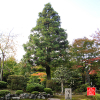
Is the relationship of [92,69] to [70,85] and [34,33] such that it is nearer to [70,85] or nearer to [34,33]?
[70,85]

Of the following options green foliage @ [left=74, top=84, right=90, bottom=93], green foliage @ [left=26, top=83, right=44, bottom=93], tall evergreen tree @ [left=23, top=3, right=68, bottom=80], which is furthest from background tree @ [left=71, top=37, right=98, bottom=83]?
green foliage @ [left=26, top=83, right=44, bottom=93]

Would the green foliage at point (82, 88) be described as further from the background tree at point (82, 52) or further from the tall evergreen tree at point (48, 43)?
the tall evergreen tree at point (48, 43)

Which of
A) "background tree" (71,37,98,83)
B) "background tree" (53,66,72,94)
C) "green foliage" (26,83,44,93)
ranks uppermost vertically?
"background tree" (71,37,98,83)

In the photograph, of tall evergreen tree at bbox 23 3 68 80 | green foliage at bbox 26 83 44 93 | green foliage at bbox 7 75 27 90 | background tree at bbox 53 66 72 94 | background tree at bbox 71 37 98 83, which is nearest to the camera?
green foliage at bbox 26 83 44 93

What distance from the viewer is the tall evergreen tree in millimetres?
13102

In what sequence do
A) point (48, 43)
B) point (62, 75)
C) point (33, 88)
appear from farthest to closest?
point (48, 43)
point (62, 75)
point (33, 88)

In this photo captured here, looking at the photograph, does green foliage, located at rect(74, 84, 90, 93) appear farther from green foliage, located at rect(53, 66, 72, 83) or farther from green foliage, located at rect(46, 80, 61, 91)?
green foliage, located at rect(46, 80, 61, 91)

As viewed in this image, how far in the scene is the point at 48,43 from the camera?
13297mm

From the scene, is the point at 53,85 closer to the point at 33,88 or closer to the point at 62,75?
the point at 62,75

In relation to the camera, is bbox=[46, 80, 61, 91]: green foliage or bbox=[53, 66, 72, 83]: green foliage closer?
bbox=[53, 66, 72, 83]: green foliage

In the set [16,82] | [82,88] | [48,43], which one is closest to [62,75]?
[82,88]

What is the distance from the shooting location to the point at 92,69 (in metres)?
13.7

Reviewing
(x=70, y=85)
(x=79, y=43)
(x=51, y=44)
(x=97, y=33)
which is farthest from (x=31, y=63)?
(x=97, y=33)

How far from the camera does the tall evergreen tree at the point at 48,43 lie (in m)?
13.1
